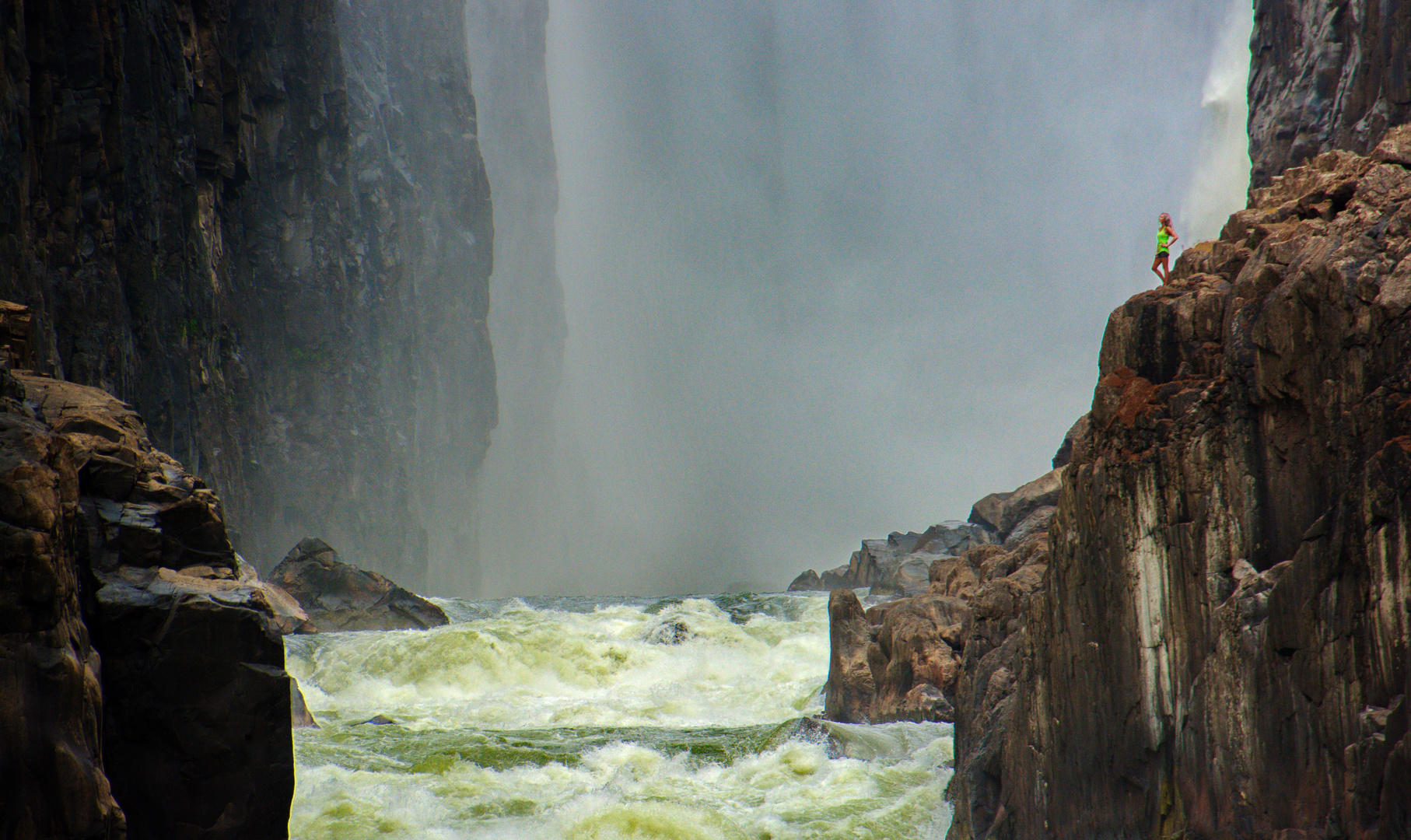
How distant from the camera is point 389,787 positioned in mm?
14898

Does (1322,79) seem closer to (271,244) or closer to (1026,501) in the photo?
(1026,501)

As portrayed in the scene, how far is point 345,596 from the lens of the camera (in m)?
38.8

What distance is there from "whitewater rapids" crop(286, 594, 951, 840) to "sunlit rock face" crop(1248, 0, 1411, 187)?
13.1 metres

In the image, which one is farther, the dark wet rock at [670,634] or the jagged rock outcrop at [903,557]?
the jagged rock outcrop at [903,557]

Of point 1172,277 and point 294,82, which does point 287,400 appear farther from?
point 1172,277

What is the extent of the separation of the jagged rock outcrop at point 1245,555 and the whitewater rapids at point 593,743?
4.76m

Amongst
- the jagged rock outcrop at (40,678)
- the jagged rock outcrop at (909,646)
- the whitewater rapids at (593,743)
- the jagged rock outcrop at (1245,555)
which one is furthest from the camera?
the jagged rock outcrop at (909,646)

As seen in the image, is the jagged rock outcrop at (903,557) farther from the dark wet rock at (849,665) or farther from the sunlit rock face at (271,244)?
the sunlit rock face at (271,244)

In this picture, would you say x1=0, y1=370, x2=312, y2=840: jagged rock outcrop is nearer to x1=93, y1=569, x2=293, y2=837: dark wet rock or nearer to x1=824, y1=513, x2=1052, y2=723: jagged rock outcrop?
x1=93, y1=569, x2=293, y2=837: dark wet rock

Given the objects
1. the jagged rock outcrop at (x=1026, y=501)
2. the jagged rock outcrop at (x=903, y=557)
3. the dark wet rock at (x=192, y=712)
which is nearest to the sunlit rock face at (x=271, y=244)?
the dark wet rock at (x=192, y=712)

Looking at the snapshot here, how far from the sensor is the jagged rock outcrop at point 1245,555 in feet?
21.0

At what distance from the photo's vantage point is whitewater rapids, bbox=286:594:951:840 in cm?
1371

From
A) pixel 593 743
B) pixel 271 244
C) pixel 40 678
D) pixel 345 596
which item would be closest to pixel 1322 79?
A: pixel 593 743

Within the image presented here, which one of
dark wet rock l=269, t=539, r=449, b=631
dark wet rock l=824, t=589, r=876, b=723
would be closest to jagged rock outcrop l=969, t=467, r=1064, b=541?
dark wet rock l=824, t=589, r=876, b=723
